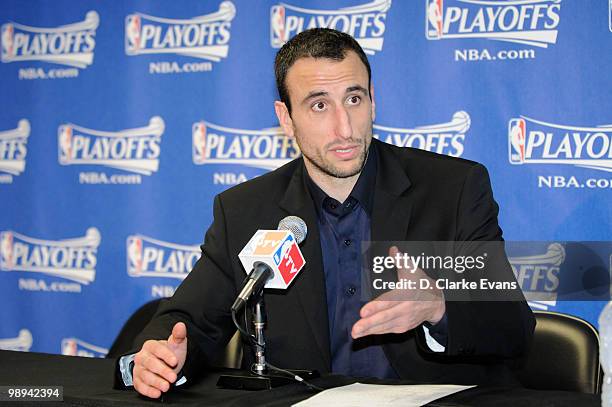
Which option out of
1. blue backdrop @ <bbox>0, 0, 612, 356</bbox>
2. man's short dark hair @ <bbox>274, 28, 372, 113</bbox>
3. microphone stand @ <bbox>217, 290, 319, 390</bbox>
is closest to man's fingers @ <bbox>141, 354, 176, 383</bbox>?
microphone stand @ <bbox>217, 290, 319, 390</bbox>

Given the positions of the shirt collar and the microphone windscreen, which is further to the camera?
the shirt collar

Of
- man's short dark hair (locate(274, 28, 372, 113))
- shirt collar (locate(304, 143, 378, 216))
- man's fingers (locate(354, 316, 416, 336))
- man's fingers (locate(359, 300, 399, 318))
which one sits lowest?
man's fingers (locate(354, 316, 416, 336))

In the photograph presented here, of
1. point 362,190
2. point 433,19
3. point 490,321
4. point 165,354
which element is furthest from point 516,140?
point 165,354

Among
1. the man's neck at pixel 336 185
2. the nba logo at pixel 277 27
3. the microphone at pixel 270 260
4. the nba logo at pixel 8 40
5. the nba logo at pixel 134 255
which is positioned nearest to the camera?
the microphone at pixel 270 260

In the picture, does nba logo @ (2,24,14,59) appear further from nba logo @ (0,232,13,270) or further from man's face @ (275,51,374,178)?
man's face @ (275,51,374,178)

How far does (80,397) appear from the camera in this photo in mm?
1938

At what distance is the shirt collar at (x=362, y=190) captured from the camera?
2729 millimetres

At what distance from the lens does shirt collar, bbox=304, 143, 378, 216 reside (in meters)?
2.73

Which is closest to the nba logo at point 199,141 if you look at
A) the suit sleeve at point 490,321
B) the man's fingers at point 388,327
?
the suit sleeve at point 490,321

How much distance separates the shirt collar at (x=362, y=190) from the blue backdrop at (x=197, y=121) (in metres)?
1.00

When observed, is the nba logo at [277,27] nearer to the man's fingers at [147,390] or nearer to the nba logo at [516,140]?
the nba logo at [516,140]

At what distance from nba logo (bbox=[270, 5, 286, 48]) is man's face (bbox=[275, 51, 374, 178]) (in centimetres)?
132

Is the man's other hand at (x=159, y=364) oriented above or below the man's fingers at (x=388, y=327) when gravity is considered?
below

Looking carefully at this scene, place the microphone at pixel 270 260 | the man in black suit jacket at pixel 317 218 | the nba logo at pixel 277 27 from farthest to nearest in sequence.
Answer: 1. the nba logo at pixel 277 27
2. the man in black suit jacket at pixel 317 218
3. the microphone at pixel 270 260
